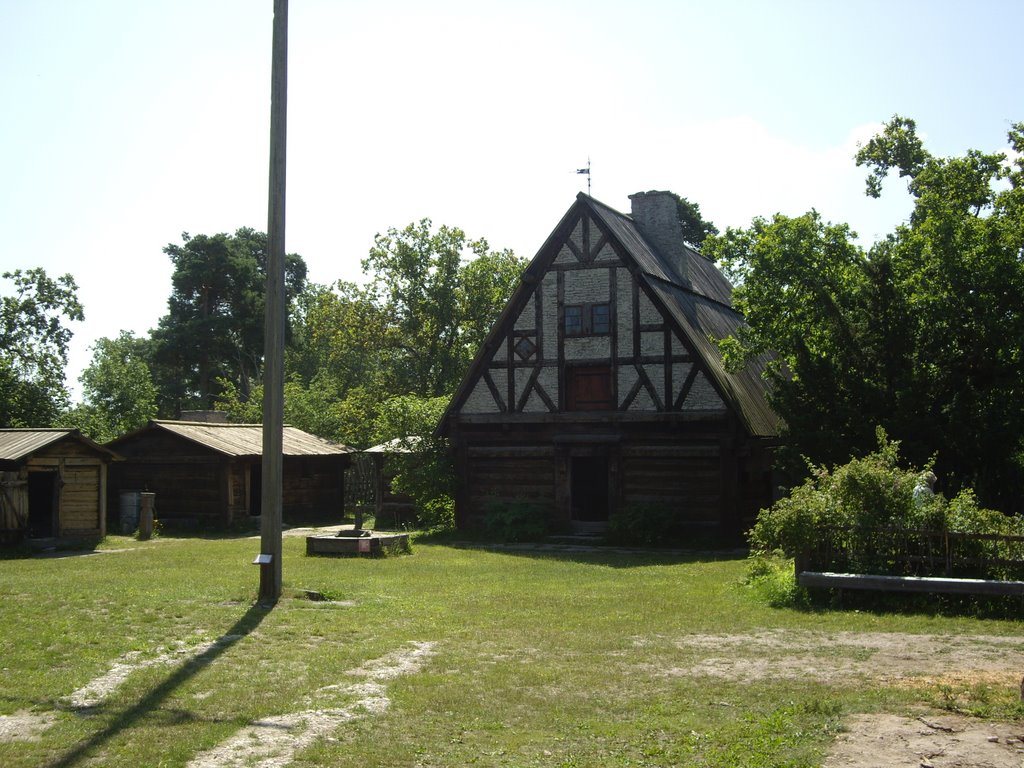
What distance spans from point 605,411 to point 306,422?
24.5m

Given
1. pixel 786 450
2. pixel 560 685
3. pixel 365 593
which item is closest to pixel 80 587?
pixel 365 593

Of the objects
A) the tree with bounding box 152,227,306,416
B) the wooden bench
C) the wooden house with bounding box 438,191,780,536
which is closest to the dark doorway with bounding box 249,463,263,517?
the wooden house with bounding box 438,191,780,536

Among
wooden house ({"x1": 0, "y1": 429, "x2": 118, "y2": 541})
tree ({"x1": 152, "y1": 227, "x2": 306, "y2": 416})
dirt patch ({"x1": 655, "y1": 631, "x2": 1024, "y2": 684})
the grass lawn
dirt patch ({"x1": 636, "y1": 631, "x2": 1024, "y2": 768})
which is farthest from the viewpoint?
tree ({"x1": 152, "y1": 227, "x2": 306, "y2": 416})

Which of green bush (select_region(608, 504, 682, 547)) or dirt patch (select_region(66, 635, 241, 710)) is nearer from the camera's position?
dirt patch (select_region(66, 635, 241, 710))

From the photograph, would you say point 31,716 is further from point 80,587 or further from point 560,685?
point 80,587

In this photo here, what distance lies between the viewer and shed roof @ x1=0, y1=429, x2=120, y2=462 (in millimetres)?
23562

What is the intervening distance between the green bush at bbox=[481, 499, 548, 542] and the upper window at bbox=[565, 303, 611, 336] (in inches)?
187

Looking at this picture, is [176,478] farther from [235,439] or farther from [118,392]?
[118,392]

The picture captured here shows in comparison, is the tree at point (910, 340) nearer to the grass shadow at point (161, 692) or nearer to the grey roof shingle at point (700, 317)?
the grey roof shingle at point (700, 317)

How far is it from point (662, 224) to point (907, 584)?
67.9ft

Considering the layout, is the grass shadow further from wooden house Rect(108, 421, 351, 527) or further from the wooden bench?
wooden house Rect(108, 421, 351, 527)

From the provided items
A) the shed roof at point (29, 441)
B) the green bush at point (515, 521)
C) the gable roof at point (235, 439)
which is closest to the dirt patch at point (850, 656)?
the green bush at point (515, 521)

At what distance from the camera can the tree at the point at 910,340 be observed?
2075cm

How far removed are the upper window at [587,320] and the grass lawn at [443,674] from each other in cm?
1096
